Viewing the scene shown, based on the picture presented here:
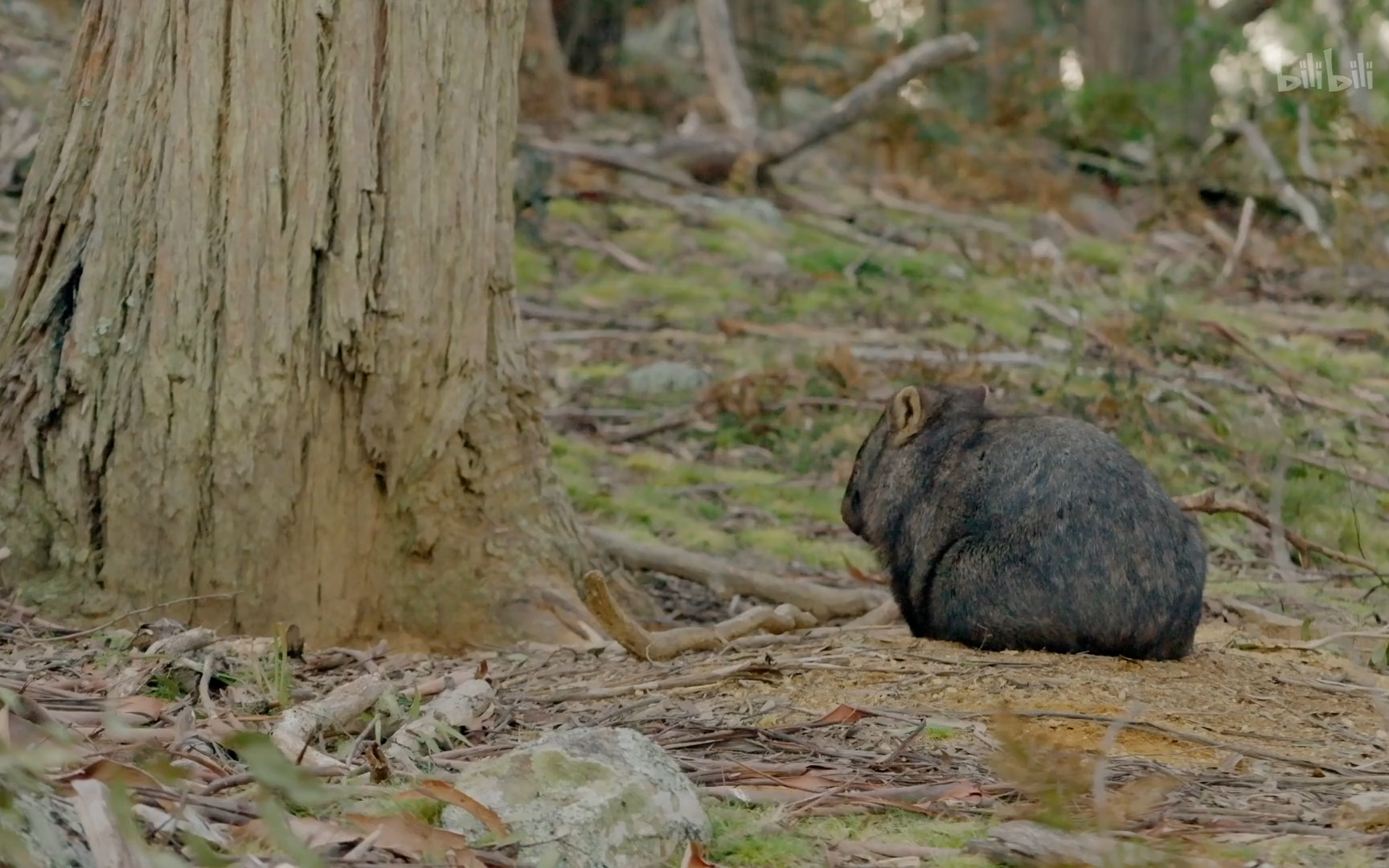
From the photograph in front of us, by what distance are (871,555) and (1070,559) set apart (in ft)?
9.20

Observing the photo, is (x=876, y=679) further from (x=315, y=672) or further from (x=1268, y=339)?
(x=1268, y=339)

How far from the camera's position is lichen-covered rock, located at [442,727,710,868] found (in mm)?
3348

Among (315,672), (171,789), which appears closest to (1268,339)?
(315,672)

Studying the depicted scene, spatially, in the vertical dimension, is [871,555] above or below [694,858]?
below

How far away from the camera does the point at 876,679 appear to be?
207 inches

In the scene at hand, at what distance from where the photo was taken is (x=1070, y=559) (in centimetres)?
584

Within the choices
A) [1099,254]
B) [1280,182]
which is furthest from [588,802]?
[1280,182]

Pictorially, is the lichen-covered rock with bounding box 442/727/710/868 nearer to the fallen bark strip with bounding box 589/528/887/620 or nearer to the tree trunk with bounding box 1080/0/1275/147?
the fallen bark strip with bounding box 589/528/887/620

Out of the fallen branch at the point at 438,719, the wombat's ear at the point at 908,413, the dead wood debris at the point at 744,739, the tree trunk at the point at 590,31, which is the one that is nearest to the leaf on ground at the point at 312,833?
the dead wood debris at the point at 744,739

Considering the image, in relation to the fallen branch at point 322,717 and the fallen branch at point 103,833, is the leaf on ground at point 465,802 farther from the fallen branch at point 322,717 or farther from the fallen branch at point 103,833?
the fallen branch at point 103,833

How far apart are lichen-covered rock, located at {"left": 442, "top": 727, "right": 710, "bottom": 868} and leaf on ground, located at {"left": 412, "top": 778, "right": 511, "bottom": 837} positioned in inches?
1.0

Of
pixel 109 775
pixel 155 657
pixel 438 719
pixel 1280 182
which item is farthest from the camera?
pixel 1280 182

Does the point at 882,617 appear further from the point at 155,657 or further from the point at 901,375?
the point at 901,375

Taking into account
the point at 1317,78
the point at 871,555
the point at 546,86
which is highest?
the point at 1317,78
